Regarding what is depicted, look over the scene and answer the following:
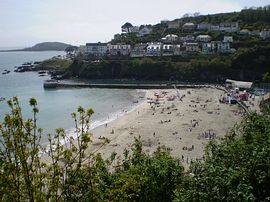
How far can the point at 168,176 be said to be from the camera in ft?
40.0

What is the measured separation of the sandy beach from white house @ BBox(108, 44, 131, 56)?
32.7m

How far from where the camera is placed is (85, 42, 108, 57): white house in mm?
91156

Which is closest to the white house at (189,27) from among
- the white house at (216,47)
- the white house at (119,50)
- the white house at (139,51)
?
the white house at (139,51)

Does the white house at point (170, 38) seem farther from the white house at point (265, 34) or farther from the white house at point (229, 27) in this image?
the white house at point (265, 34)

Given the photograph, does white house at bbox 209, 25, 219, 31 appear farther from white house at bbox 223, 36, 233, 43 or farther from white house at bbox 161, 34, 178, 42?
white house at bbox 223, 36, 233, 43

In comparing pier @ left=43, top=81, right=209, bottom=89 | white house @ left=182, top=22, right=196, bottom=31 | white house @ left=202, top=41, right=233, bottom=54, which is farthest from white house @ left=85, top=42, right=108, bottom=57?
white house @ left=202, top=41, right=233, bottom=54

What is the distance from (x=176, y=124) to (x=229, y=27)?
58412 millimetres

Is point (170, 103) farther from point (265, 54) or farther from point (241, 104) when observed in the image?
point (265, 54)

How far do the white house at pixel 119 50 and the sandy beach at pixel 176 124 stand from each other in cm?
3270

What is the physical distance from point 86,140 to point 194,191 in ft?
16.5

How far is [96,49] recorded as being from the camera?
93688mm

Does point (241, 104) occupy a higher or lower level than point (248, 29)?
lower

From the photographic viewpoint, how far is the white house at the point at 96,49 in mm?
91156

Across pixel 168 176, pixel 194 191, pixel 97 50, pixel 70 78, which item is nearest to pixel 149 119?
pixel 168 176
